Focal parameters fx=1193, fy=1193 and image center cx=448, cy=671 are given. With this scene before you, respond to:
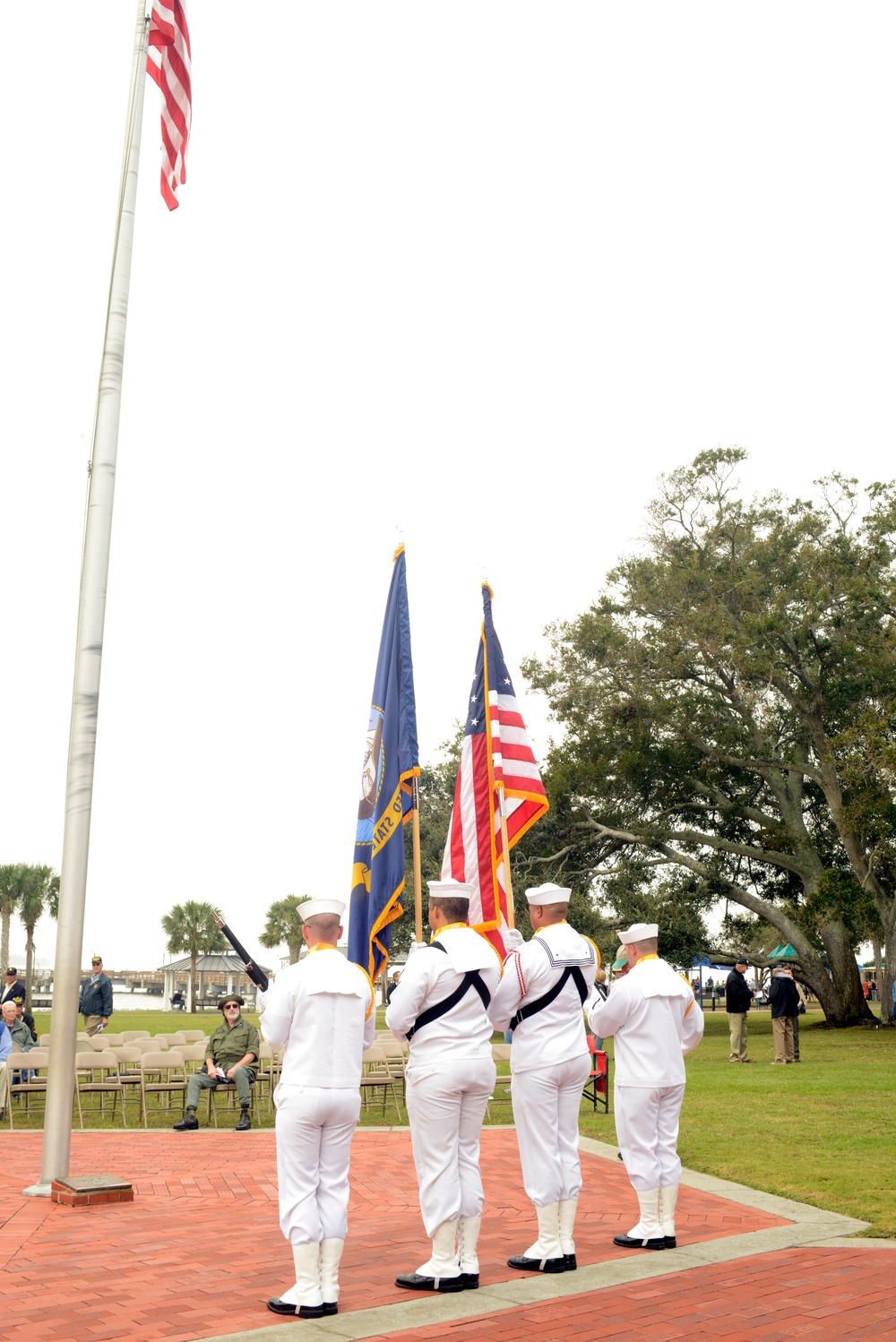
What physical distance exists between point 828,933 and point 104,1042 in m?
20.8

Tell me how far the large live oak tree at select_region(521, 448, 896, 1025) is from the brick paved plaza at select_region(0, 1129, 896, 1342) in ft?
70.0

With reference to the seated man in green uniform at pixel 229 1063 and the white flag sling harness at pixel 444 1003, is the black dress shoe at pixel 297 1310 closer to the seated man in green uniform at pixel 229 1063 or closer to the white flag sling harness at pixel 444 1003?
the white flag sling harness at pixel 444 1003

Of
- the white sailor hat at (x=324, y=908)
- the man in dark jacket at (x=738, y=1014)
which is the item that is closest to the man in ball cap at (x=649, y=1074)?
the white sailor hat at (x=324, y=908)

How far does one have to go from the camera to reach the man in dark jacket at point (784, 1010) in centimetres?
1880

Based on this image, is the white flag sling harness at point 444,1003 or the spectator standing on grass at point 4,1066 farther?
the spectator standing on grass at point 4,1066

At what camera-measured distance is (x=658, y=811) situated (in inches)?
1293

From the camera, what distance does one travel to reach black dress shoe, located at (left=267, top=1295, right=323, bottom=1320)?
518 centimetres

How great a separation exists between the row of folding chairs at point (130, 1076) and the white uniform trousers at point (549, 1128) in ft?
17.4

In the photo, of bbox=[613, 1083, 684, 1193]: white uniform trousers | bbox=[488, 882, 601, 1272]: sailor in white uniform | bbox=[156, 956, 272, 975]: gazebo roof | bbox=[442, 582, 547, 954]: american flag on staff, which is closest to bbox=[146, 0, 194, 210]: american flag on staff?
bbox=[442, 582, 547, 954]: american flag on staff

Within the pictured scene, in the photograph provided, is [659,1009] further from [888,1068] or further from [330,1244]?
[888,1068]

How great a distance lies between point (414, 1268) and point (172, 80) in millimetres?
9315

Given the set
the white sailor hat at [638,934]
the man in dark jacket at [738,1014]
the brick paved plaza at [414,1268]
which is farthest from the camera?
the man in dark jacket at [738,1014]

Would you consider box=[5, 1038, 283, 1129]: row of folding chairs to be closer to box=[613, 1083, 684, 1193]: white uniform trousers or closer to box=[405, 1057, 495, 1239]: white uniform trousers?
box=[613, 1083, 684, 1193]: white uniform trousers

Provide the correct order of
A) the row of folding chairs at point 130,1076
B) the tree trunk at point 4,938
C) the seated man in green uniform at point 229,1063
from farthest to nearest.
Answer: the tree trunk at point 4,938 → the row of folding chairs at point 130,1076 → the seated man in green uniform at point 229,1063
